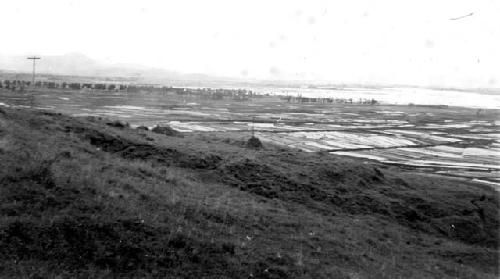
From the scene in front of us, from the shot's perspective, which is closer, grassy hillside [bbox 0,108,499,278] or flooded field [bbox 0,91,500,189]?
grassy hillside [bbox 0,108,499,278]

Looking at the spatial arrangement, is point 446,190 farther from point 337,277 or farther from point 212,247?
point 212,247

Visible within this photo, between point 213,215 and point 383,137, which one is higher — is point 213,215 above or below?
below

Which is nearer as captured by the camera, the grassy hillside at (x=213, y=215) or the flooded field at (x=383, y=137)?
the grassy hillside at (x=213, y=215)

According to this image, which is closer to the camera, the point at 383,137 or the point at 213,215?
the point at 213,215

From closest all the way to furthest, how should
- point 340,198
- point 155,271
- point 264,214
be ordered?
point 155,271 → point 264,214 → point 340,198

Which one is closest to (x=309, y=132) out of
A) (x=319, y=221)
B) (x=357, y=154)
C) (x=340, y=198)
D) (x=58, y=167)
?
(x=357, y=154)

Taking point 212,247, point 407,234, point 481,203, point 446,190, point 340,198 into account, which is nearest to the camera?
point 212,247

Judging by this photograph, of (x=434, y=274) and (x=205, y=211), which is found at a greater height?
(x=205, y=211)

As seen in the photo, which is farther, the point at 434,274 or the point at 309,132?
the point at 309,132
